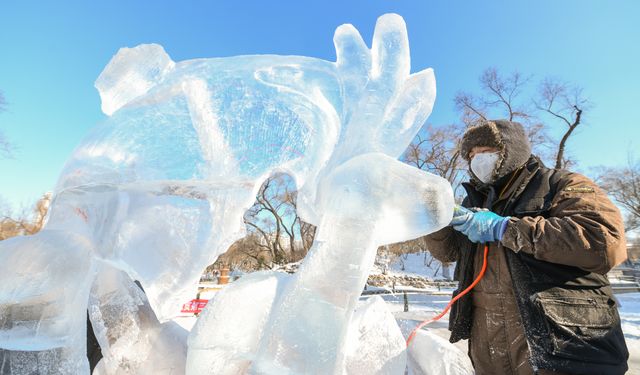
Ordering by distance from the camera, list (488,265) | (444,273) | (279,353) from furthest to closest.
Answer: (444,273)
(488,265)
(279,353)

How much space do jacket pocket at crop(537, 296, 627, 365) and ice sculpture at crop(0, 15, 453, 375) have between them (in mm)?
817

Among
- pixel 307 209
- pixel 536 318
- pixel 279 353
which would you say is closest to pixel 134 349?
pixel 279 353

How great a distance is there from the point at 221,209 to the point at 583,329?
1.35 meters

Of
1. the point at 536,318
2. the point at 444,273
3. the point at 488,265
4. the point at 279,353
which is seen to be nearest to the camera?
the point at 279,353

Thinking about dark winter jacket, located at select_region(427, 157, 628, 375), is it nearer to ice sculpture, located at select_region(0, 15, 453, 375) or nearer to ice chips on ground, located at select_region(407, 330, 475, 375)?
ice chips on ground, located at select_region(407, 330, 475, 375)

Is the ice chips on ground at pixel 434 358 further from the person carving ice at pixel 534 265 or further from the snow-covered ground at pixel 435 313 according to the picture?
the person carving ice at pixel 534 265

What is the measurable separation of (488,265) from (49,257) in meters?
1.61

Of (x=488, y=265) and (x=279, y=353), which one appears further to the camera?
(x=488, y=265)

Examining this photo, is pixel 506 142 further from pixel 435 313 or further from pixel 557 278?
pixel 435 313

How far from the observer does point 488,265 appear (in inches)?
61.9

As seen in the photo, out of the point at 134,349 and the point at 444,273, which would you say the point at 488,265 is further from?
the point at 444,273

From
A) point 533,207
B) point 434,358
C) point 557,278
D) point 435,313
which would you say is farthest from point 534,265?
point 435,313

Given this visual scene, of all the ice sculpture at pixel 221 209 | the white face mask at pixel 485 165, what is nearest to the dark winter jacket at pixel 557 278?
the white face mask at pixel 485 165

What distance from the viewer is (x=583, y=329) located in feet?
4.05
